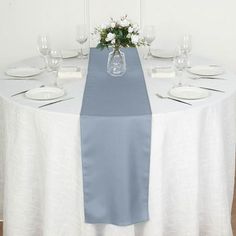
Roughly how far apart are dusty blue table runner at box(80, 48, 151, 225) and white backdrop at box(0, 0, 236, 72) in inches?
68.6

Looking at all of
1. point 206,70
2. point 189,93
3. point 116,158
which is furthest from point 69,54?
point 116,158

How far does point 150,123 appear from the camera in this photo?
193cm

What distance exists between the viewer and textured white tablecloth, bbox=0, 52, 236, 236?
6.51ft

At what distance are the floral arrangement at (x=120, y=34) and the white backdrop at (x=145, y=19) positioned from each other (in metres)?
1.41

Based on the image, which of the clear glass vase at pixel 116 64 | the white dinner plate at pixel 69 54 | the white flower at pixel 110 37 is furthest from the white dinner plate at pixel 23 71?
the white flower at pixel 110 37

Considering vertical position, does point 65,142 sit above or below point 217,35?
below

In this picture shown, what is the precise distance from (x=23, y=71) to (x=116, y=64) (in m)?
0.62

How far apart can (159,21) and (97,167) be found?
2082 mm

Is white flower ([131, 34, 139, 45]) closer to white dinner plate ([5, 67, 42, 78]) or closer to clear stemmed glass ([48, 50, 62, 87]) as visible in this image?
clear stemmed glass ([48, 50, 62, 87])

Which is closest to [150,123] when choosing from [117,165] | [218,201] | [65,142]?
[117,165]

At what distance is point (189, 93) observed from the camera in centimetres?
222

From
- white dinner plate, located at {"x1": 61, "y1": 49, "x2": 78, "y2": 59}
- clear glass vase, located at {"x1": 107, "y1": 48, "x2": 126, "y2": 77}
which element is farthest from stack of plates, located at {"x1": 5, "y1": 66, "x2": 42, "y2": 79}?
clear glass vase, located at {"x1": 107, "y1": 48, "x2": 126, "y2": 77}

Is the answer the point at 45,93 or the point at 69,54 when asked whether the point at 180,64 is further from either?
the point at 69,54

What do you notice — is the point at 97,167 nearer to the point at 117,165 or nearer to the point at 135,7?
the point at 117,165
